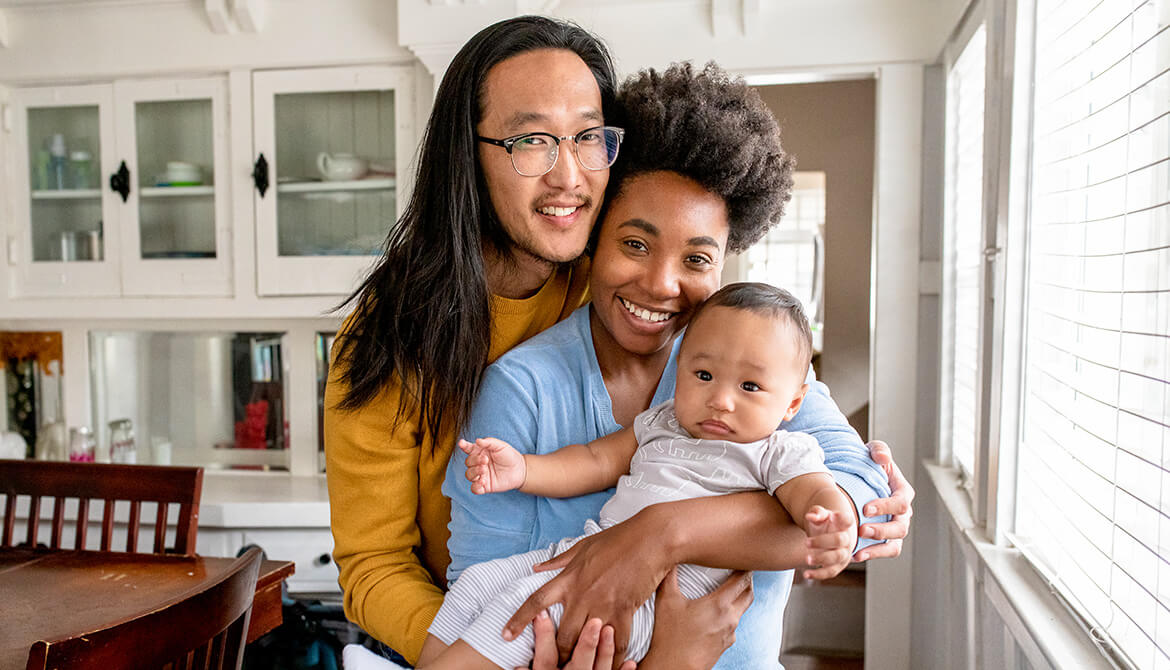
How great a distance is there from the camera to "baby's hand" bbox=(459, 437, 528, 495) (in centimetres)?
107

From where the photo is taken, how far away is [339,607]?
2609mm

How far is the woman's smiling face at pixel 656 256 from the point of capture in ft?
3.86

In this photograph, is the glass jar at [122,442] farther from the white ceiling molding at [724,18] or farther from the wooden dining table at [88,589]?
the white ceiling molding at [724,18]

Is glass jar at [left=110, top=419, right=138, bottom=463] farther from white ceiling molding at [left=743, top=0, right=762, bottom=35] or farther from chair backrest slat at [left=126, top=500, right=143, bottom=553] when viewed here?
white ceiling molding at [left=743, top=0, right=762, bottom=35]

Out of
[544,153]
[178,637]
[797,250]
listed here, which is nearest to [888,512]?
[544,153]

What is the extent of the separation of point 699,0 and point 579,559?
2113mm

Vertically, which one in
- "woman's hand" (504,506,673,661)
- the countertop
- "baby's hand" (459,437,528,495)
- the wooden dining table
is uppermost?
"baby's hand" (459,437,528,495)

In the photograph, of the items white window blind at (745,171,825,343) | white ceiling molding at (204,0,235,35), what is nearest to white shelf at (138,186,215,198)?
white ceiling molding at (204,0,235,35)

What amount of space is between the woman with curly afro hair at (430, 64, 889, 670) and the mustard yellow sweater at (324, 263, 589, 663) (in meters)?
0.08

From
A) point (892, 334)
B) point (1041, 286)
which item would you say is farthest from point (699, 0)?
point (1041, 286)

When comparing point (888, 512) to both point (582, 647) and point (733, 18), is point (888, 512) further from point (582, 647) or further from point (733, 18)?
point (733, 18)

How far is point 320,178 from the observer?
9.84ft

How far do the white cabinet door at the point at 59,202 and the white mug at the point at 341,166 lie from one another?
2.75 feet

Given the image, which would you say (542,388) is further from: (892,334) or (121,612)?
(892,334)
